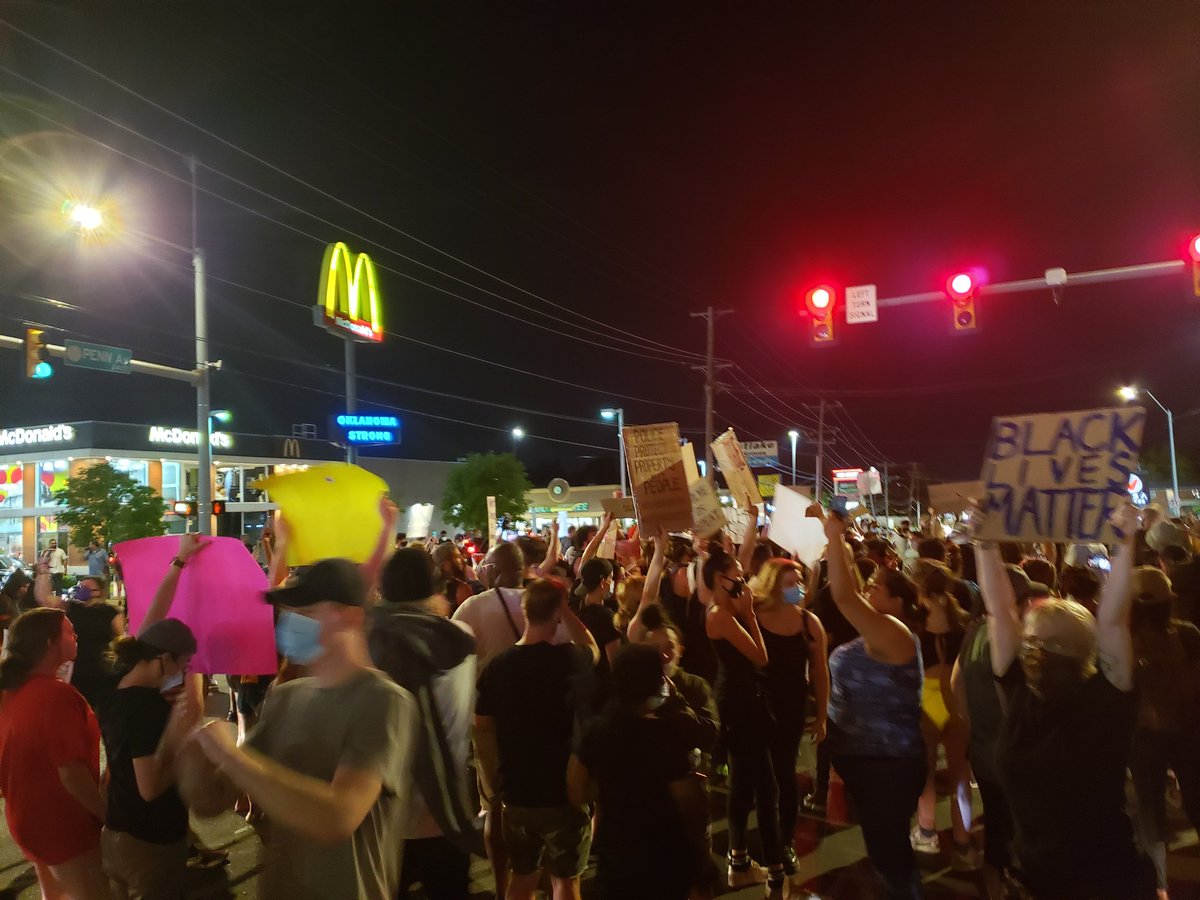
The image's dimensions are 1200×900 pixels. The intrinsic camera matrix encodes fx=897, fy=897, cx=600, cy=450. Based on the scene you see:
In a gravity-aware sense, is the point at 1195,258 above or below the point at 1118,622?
above

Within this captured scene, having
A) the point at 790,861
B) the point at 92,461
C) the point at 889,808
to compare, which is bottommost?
the point at 790,861

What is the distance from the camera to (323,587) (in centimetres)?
278

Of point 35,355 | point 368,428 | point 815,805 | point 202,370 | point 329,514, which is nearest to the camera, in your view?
point 329,514

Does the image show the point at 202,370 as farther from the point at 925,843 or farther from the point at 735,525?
the point at 925,843

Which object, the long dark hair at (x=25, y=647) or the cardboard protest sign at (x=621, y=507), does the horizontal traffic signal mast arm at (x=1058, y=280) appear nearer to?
the cardboard protest sign at (x=621, y=507)

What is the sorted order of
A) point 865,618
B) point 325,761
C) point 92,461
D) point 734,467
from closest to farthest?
point 325,761
point 865,618
point 734,467
point 92,461

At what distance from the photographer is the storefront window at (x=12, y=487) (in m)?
41.3

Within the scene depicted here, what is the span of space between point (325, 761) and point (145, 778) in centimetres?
158

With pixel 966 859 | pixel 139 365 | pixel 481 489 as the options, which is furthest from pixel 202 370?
pixel 481 489

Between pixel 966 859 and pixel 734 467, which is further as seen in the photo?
pixel 734 467

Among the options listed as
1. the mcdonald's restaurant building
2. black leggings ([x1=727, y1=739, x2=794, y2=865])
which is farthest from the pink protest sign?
the mcdonald's restaurant building

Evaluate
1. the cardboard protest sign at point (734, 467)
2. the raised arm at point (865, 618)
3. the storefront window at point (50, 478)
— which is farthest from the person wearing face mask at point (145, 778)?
the storefront window at point (50, 478)

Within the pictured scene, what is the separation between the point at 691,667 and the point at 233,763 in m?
5.28

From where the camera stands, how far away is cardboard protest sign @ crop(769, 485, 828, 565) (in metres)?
9.04
